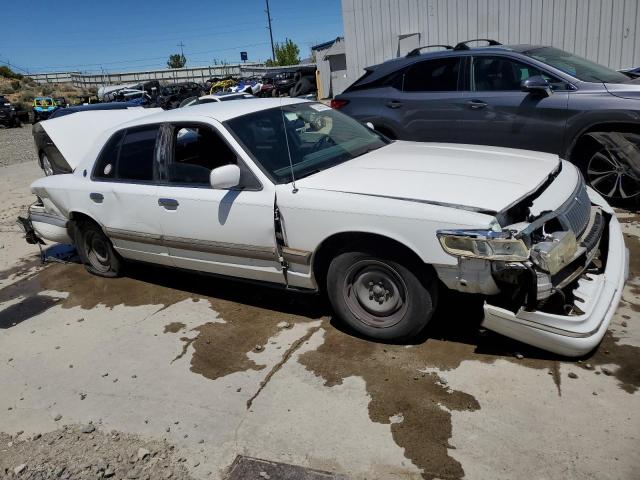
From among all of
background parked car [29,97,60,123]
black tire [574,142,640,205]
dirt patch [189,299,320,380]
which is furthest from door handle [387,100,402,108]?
background parked car [29,97,60,123]

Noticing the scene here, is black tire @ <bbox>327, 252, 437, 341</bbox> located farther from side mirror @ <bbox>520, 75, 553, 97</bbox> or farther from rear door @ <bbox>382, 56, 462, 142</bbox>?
rear door @ <bbox>382, 56, 462, 142</bbox>

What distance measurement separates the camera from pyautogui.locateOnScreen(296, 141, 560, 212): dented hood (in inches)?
131

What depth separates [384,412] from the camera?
3.11 m

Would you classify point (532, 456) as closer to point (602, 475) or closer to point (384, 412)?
point (602, 475)

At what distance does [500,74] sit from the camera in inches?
254

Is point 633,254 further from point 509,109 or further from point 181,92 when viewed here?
point 181,92

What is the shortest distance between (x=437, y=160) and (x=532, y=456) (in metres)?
2.08

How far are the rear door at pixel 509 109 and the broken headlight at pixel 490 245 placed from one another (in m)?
3.45

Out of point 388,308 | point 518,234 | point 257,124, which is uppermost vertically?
point 257,124

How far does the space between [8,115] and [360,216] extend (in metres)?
34.0

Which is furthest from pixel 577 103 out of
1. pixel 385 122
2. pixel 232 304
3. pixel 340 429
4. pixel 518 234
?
pixel 340 429

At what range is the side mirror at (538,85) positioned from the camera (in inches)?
234

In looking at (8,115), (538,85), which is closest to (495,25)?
(538,85)

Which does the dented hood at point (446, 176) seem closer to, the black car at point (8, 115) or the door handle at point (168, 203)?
the door handle at point (168, 203)
